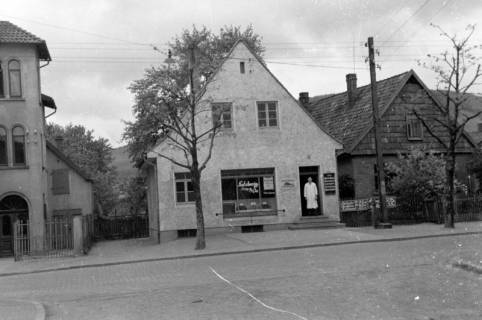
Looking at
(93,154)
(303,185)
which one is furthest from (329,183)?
(93,154)

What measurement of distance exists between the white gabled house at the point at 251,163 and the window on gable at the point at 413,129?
7.00 meters

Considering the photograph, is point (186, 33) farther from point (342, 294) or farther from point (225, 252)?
point (342, 294)

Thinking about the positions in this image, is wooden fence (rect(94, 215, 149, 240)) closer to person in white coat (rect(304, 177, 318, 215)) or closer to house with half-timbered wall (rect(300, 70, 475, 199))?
house with half-timbered wall (rect(300, 70, 475, 199))

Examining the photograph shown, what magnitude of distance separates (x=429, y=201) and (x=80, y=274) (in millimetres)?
17494

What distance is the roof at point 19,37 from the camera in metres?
27.5

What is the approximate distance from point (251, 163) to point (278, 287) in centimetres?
1658

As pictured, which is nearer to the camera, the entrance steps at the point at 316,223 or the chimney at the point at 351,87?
the entrance steps at the point at 316,223

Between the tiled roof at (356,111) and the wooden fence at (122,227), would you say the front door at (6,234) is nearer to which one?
the wooden fence at (122,227)

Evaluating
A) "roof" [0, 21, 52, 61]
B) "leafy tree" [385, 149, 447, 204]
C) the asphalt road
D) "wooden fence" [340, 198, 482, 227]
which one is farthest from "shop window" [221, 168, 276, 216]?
"roof" [0, 21, 52, 61]

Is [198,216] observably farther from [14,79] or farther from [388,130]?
[388,130]

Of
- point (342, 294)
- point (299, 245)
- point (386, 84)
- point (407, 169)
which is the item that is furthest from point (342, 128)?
point (342, 294)

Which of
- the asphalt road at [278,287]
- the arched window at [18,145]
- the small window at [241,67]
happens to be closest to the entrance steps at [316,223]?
the small window at [241,67]

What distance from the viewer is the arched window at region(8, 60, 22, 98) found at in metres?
27.7

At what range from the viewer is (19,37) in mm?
27766
